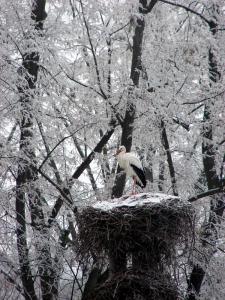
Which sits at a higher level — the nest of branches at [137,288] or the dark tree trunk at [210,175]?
the dark tree trunk at [210,175]

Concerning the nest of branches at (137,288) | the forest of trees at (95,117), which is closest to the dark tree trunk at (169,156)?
the forest of trees at (95,117)

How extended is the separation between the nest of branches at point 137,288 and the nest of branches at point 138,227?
0.33 m

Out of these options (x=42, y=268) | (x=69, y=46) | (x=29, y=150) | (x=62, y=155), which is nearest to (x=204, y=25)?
(x=69, y=46)

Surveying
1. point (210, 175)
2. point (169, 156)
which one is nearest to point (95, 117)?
point (169, 156)

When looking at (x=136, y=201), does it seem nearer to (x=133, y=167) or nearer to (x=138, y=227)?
(x=138, y=227)

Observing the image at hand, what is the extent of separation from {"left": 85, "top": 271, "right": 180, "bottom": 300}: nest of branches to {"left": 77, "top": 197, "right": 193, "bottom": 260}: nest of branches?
33 cm

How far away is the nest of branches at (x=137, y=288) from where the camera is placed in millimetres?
7547

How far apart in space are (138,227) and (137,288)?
91cm

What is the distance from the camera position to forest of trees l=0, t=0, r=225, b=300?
10.4m

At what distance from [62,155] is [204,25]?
15.4 feet

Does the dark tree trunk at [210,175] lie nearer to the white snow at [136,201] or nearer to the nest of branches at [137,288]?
the nest of branches at [137,288]

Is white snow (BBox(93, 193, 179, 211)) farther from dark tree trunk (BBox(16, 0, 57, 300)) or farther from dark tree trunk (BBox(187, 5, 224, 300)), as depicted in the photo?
dark tree trunk (BBox(187, 5, 224, 300))

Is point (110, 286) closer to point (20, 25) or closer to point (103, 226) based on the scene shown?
point (103, 226)

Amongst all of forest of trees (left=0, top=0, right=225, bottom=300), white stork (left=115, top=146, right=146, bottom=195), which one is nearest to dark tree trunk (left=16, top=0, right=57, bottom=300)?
forest of trees (left=0, top=0, right=225, bottom=300)
